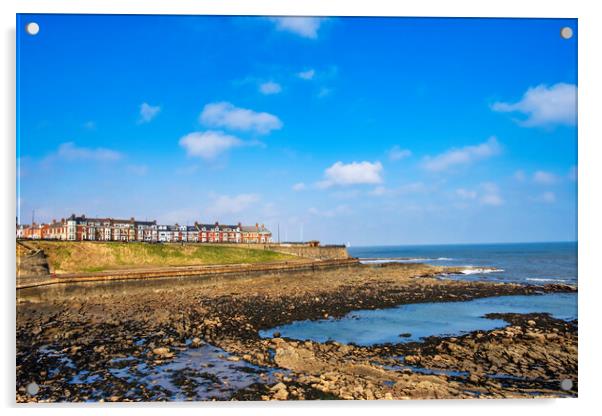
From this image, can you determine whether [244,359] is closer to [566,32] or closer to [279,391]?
[279,391]

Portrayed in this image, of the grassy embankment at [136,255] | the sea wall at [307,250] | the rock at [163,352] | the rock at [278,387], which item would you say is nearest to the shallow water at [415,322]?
the rock at [163,352]

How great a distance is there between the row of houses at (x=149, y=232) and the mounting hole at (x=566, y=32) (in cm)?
1901

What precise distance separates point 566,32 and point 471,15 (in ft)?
6.32

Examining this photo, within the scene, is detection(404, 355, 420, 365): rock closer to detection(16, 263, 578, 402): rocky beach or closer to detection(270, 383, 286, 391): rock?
detection(16, 263, 578, 402): rocky beach

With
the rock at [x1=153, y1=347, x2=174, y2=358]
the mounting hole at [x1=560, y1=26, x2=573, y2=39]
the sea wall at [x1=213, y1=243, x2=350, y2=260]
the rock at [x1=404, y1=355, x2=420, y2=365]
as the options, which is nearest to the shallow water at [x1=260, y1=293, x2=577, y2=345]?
the rock at [x1=404, y1=355, x2=420, y2=365]

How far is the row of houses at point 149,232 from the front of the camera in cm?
2522

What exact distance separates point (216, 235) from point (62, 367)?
3516 cm

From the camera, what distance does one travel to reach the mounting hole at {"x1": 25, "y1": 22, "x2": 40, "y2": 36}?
25.2 ft

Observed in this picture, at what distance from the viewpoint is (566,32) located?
805 cm

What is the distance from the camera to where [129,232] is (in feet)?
116

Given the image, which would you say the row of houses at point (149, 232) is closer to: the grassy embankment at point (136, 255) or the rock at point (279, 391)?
the grassy embankment at point (136, 255)

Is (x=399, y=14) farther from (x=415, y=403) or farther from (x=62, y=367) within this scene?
(x=62, y=367)
